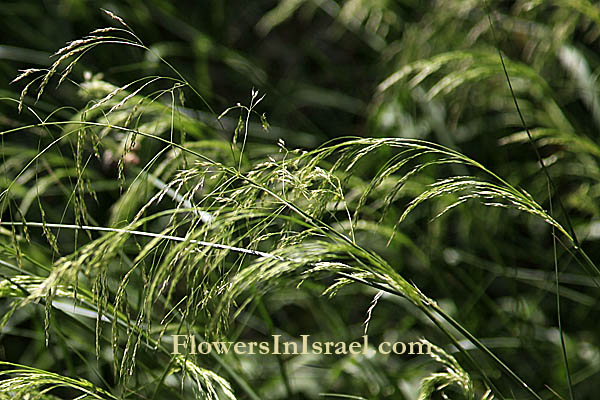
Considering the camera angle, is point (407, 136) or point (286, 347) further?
point (407, 136)

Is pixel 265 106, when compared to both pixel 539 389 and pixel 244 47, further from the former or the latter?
pixel 539 389

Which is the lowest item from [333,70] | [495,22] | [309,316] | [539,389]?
[309,316]

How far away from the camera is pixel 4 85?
1.37 meters

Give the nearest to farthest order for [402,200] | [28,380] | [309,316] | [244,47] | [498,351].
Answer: [28,380] < [498,351] < [402,200] < [309,316] < [244,47]

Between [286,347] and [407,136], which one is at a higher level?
[407,136]

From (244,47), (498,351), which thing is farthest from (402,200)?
(244,47)

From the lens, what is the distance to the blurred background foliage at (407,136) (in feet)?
3.44

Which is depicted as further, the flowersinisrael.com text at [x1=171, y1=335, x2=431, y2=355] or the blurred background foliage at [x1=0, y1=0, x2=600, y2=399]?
the blurred background foliage at [x1=0, y1=0, x2=600, y2=399]

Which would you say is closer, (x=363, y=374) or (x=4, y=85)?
(x=363, y=374)

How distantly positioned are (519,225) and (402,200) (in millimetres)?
298

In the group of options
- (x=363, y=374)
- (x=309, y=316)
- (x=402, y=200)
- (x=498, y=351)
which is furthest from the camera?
(x=309, y=316)

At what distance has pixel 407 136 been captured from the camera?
132 cm

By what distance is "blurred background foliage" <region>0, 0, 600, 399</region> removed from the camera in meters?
1.05

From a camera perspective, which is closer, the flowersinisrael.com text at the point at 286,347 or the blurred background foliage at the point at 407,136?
the flowersinisrael.com text at the point at 286,347
